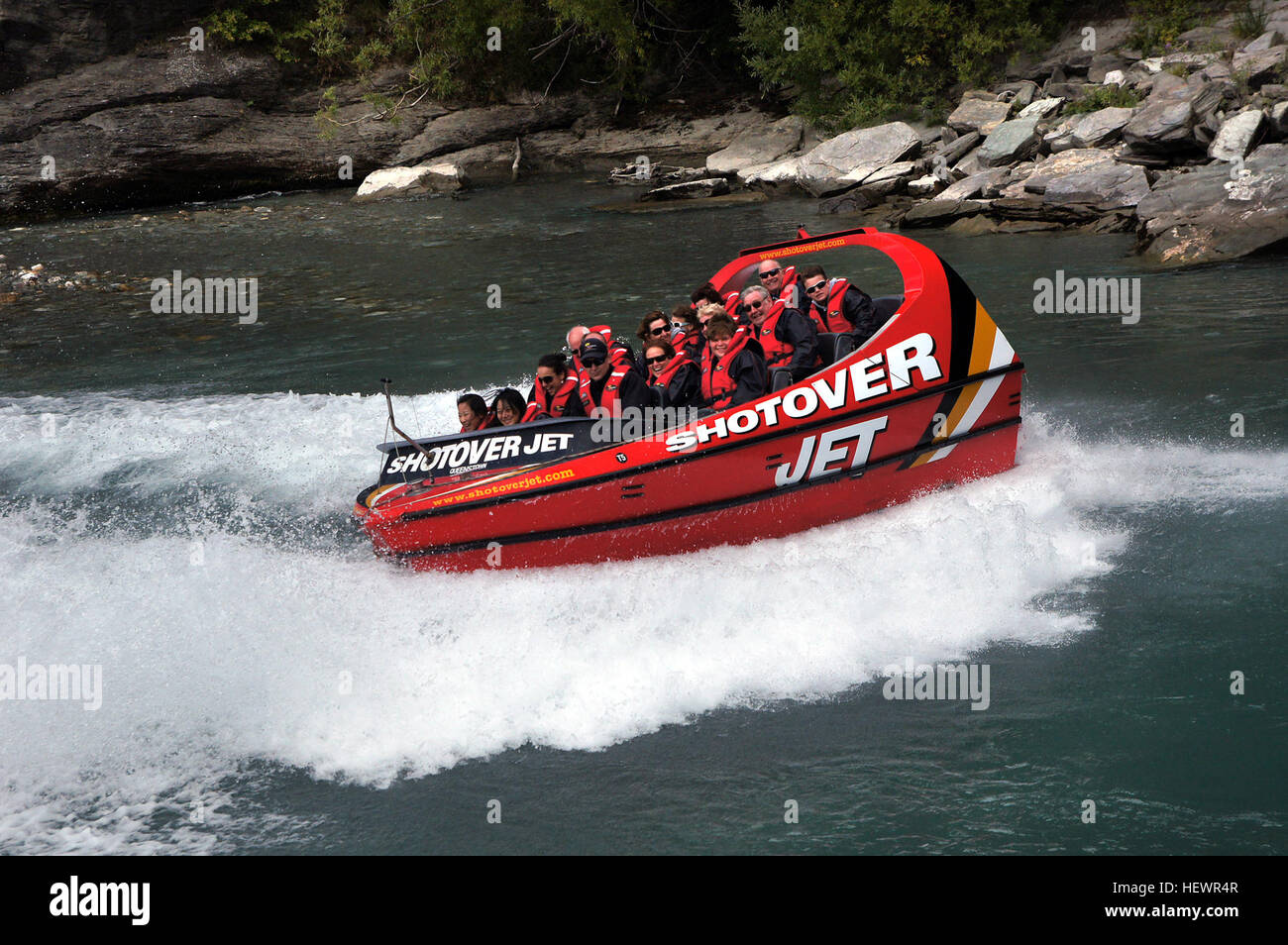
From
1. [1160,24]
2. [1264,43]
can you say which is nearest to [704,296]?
[1264,43]

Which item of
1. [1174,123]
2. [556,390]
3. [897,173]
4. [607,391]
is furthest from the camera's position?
[897,173]

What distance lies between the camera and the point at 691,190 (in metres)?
21.8

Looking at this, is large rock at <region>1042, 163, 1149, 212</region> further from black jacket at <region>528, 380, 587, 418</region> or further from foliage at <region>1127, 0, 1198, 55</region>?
black jacket at <region>528, 380, 587, 418</region>

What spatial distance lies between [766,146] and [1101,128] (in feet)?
27.5

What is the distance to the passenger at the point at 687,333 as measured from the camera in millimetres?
7364

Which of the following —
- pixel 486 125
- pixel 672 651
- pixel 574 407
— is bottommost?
pixel 672 651

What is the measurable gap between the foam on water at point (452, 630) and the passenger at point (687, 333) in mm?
1429

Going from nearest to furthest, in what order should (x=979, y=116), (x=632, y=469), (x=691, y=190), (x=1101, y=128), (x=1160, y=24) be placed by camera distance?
(x=632, y=469), (x=1101, y=128), (x=1160, y=24), (x=979, y=116), (x=691, y=190)

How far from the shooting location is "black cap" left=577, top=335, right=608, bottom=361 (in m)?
6.80

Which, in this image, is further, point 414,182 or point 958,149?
point 414,182

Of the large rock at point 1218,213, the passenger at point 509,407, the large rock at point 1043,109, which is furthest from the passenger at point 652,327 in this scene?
the large rock at point 1043,109

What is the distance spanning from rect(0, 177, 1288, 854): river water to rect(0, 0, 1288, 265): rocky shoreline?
574 cm

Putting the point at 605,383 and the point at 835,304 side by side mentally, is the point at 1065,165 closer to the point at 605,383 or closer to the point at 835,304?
the point at 835,304

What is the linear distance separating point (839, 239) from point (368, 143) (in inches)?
855
